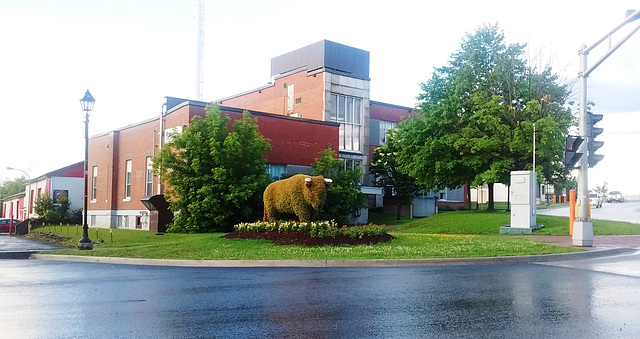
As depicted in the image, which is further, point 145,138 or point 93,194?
point 93,194

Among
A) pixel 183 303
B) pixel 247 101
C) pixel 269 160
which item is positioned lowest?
pixel 183 303

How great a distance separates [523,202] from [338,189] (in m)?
11.7

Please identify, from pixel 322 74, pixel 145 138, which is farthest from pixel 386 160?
pixel 145 138

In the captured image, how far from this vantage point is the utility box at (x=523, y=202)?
2564 centimetres

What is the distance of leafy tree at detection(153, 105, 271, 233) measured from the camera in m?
30.1

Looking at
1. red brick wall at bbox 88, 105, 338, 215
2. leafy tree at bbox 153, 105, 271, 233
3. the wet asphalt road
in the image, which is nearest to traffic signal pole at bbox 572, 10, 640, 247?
the wet asphalt road

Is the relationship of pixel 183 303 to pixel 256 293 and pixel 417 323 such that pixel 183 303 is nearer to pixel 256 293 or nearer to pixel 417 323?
pixel 256 293

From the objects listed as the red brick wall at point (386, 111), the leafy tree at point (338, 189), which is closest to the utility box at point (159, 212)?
the leafy tree at point (338, 189)

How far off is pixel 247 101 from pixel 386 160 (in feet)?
50.5

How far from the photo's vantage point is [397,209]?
1969 inches

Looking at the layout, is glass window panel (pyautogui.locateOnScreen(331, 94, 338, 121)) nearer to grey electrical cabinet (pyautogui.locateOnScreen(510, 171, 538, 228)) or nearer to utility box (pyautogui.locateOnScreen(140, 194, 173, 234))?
utility box (pyautogui.locateOnScreen(140, 194, 173, 234))

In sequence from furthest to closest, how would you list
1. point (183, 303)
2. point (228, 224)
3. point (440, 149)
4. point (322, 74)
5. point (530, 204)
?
point (322, 74), point (440, 149), point (228, 224), point (530, 204), point (183, 303)

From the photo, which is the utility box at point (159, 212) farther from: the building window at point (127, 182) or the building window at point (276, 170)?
the building window at point (127, 182)

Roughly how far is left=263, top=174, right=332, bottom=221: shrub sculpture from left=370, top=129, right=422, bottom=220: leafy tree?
23.1 meters
